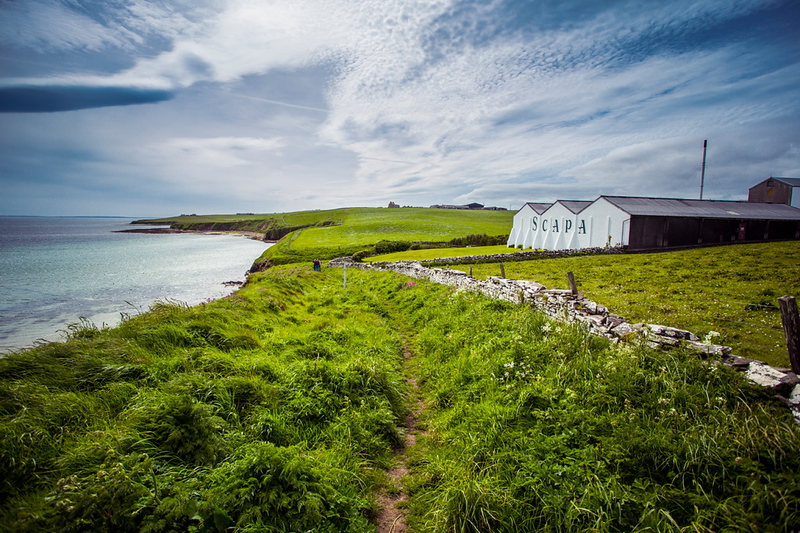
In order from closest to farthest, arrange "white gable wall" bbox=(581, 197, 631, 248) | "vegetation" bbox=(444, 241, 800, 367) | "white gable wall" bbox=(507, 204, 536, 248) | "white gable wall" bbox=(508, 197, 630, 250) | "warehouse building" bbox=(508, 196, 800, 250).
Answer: "vegetation" bbox=(444, 241, 800, 367)
"white gable wall" bbox=(581, 197, 631, 248)
"warehouse building" bbox=(508, 196, 800, 250)
"white gable wall" bbox=(508, 197, 630, 250)
"white gable wall" bbox=(507, 204, 536, 248)

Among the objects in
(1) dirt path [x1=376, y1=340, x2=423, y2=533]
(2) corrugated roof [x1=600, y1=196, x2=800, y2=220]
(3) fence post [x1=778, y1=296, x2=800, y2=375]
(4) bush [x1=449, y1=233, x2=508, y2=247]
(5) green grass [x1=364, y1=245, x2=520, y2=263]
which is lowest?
(1) dirt path [x1=376, y1=340, x2=423, y2=533]

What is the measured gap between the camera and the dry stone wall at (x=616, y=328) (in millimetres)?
4809

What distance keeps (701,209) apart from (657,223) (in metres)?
9.30

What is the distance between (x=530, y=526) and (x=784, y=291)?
1550 cm

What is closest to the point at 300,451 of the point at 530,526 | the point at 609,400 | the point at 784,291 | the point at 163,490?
the point at 163,490

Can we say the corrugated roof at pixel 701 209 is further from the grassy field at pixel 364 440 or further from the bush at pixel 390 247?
the grassy field at pixel 364 440

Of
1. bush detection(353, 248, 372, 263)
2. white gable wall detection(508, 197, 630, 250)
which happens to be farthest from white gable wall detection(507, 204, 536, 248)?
bush detection(353, 248, 372, 263)

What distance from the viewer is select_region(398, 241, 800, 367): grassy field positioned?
8547 mm

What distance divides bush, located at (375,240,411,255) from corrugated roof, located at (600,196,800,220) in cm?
2750

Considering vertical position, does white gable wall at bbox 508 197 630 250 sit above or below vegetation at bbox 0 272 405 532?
above

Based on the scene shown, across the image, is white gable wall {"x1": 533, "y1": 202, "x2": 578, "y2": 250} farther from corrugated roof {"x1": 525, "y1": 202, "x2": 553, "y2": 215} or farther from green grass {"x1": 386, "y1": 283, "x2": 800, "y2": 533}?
green grass {"x1": 386, "y1": 283, "x2": 800, "y2": 533}

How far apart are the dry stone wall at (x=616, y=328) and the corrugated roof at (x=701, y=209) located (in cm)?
2876

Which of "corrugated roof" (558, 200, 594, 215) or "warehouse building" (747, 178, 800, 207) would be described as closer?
"corrugated roof" (558, 200, 594, 215)

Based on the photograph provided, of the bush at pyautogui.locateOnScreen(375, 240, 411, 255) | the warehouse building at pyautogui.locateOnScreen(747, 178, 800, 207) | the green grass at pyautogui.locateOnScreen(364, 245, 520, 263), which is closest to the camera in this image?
the green grass at pyautogui.locateOnScreen(364, 245, 520, 263)
